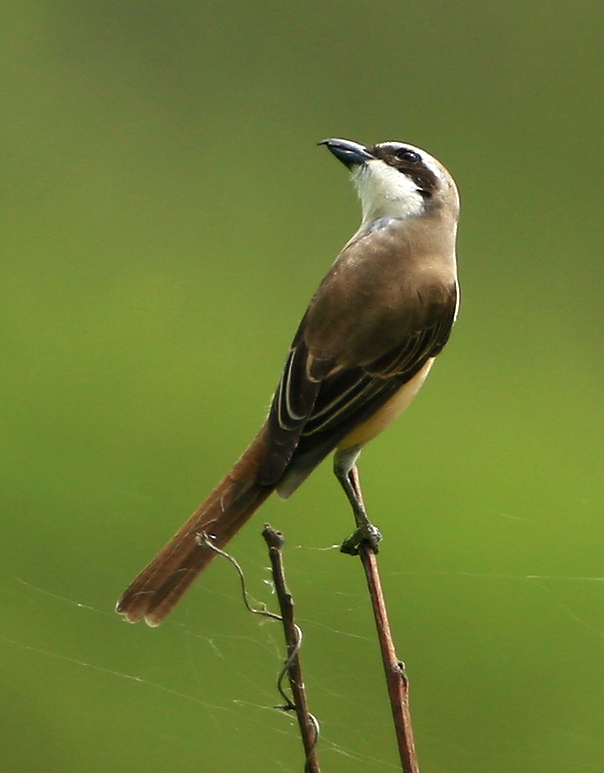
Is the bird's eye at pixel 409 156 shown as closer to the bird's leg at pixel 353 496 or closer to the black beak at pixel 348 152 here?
the black beak at pixel 348 152

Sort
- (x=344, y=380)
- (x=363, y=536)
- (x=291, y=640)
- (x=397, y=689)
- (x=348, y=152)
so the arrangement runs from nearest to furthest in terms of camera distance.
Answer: (x=291, y=640), (x=397, y=689), (x=363, y=536), (x=344, y=380), (x=348, y=152)

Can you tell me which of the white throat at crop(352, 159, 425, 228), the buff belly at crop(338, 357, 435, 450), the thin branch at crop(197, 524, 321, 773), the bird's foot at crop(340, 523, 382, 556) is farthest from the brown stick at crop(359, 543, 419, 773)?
the white throat at crop(352, 159, 425, 228)

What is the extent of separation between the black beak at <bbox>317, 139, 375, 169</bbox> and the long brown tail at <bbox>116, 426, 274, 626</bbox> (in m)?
0.70

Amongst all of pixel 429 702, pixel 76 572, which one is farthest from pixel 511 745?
pixel 76 572

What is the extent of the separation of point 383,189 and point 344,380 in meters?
0.51

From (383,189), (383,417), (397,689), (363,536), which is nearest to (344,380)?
(383,417)

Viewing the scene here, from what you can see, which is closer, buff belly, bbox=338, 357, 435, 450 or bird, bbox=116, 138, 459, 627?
bird, bbox=116, 138, 459, 627

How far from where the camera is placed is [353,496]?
1.82m

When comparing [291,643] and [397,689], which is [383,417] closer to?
[397,689]

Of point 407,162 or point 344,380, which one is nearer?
point 344,380

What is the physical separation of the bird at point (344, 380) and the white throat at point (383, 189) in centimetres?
4

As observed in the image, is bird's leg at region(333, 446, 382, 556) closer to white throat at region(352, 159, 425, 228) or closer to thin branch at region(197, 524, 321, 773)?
white throat at region(352, 159, 425, 228)

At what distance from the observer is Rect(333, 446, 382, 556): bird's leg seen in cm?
172

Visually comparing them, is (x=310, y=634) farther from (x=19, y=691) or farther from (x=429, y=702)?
(x=19, y=691)
